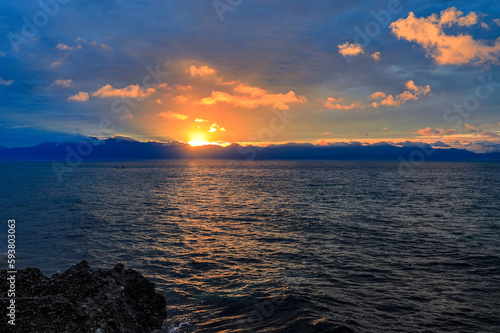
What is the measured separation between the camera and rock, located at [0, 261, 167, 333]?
8.59 meters

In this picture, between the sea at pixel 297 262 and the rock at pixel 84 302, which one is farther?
the sea at pixel 297 262

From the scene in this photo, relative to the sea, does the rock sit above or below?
above

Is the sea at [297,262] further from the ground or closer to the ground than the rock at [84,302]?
closer to the ground

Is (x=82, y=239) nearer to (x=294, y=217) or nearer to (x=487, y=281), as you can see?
(x=294, y=217)

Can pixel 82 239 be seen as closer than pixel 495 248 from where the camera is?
No

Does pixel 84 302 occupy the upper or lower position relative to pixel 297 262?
upper

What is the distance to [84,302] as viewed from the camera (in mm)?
9711

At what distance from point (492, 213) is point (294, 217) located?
28.3 metres

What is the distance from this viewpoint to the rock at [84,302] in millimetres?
8586

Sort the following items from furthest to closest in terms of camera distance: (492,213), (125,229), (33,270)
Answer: (492,213) → (125,229) → (33,270)

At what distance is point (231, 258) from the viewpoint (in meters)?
21.9

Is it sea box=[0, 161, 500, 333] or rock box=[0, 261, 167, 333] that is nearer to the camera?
rock box=[0, 261, 167, 333]

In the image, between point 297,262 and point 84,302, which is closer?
point 84,302

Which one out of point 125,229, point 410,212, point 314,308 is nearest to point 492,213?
point 410,212
